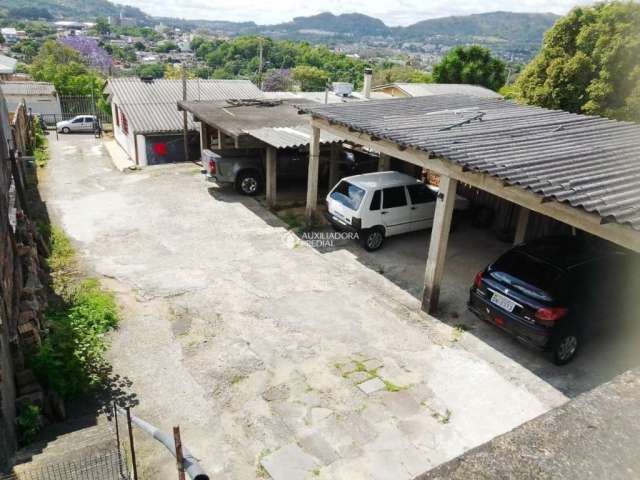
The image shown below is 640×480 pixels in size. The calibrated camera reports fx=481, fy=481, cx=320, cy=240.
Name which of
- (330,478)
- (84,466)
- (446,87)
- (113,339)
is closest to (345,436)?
(330,478)

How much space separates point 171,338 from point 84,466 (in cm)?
338

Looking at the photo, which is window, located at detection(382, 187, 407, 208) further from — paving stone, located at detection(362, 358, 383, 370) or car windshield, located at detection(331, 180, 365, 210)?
paving stone, located at detection(362, 358, 383, 370)

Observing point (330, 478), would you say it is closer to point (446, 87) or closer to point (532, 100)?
point (532, 100)

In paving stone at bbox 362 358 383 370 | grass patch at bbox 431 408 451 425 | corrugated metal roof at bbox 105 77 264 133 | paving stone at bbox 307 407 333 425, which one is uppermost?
corrugated metal roof at bbox 105 77 264 133

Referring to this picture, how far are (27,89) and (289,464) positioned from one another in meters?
35.9

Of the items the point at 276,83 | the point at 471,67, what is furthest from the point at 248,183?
the point at 276,83

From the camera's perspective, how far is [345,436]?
6156 millimetres

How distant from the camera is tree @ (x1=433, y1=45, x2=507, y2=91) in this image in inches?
1594

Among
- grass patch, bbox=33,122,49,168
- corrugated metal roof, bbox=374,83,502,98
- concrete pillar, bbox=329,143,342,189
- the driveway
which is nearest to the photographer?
the driveway

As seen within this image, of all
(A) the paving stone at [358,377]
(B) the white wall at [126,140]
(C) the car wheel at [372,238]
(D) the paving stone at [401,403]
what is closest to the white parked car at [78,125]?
(B) the white wall at [126,140]

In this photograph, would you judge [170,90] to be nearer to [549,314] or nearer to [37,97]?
[37,97]

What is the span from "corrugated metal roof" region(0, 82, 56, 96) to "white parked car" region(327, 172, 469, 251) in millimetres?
29416

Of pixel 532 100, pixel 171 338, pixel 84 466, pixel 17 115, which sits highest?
pixel 532 100

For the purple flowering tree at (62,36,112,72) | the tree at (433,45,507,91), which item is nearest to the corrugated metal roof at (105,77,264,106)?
the tree at (433,45,507,91)
